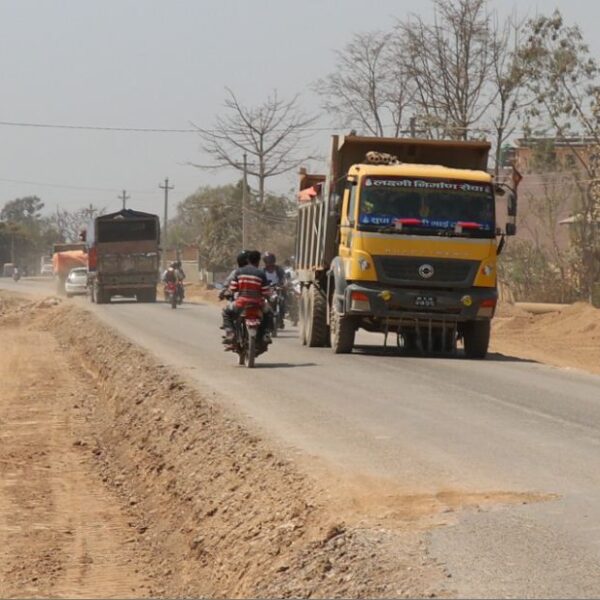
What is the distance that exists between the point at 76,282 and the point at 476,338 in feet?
155

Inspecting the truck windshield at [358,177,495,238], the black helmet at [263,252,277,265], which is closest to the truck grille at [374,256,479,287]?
the truck windshield at [358,177,495,238]

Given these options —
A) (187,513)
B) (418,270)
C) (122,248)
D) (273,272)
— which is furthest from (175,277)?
(187,513)

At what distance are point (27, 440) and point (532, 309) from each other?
25.0m

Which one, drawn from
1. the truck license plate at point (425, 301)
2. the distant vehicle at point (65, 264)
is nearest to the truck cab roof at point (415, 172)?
the truck license plate at point (425, 301)

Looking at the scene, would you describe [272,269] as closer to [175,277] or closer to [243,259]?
[243,259]

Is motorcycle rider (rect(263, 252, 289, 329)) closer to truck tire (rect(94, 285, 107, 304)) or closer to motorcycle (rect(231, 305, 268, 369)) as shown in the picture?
motorcycle (rect(231, 305, 268, 369))

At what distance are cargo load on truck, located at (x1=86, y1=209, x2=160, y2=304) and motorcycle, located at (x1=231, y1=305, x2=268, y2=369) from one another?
113 ft

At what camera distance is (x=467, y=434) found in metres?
12.7

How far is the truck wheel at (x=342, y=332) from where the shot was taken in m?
23.0

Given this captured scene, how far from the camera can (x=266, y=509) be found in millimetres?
10117

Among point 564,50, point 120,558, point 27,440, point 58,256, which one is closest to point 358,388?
point 27,440

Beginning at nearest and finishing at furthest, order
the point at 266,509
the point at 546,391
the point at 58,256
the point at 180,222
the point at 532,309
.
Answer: the point at 266,509
the point at 546,391
the point at 532,309
the point at 58,256
the point at 180,222

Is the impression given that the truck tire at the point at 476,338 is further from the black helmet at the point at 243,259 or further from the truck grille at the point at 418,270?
the black helmet at the point at 243,259

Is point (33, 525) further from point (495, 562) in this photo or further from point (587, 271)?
point (587, 271)
